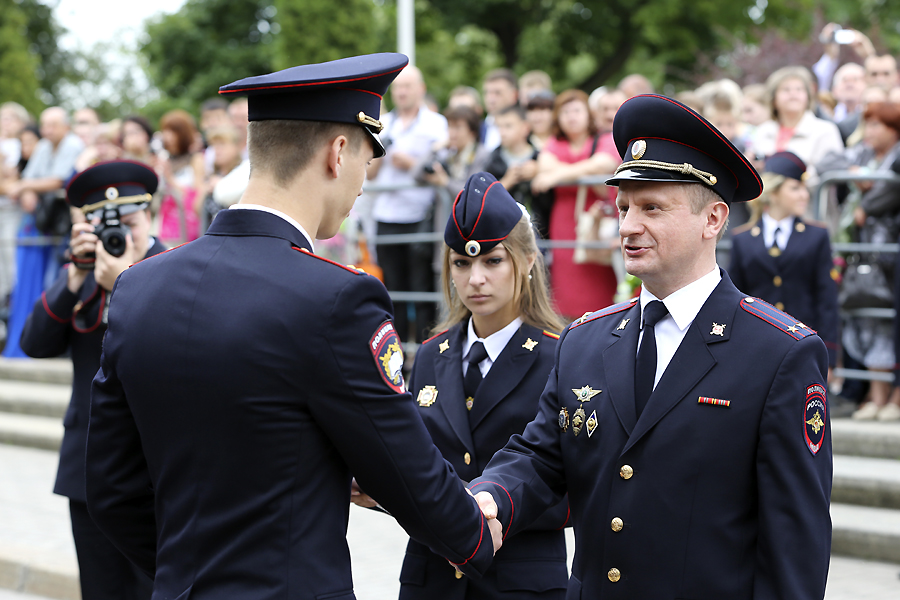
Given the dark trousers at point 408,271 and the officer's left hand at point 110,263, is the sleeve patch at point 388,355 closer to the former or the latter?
the officer's left hand at point 110,263

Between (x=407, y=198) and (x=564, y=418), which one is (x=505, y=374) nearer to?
(x=564, y=418)

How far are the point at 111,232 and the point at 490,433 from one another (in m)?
1.86

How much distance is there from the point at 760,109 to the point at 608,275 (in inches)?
91.0

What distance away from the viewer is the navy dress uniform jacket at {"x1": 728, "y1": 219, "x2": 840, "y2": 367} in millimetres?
6195

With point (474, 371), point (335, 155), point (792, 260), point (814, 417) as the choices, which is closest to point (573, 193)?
point (792, 260)

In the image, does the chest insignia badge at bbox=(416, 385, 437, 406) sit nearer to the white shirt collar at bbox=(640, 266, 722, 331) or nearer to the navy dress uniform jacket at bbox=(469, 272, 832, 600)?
the navy dress uniform jacket at bbox=(469, 272, 832, 600)

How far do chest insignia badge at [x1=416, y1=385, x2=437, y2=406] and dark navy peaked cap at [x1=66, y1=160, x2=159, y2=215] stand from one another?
64.3 inches

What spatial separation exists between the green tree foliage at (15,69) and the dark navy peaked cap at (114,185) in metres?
22.6

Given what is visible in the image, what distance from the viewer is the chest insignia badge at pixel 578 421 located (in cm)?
261

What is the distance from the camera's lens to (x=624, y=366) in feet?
8.46

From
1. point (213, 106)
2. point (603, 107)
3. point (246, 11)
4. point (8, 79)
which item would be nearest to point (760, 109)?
point (603, 107)

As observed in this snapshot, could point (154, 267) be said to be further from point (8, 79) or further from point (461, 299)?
point (8, 79)

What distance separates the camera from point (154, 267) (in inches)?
87.4

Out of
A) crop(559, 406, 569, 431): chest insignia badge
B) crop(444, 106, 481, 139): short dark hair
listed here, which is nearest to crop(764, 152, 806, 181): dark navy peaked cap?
crop(444, 106, 481, 139): short dark hair
